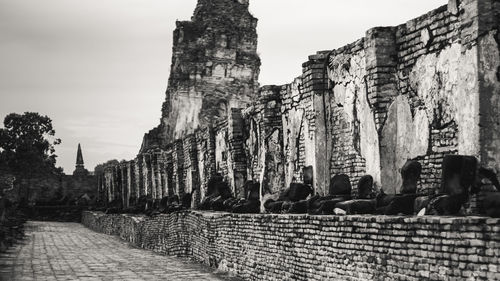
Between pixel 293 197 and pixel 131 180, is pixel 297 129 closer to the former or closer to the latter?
pixel 293 197

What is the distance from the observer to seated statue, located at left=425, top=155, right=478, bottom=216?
715 cm

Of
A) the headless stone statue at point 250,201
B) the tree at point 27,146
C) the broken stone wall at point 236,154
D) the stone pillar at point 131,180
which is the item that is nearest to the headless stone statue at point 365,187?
the headless stone statue at point 250,201

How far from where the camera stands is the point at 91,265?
13.1 metres

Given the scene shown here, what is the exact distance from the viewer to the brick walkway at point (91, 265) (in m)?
11.3

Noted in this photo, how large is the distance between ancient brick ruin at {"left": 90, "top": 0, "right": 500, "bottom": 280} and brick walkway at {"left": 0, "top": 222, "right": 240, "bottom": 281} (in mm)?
608

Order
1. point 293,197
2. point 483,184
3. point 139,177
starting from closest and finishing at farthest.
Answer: point 483,184, point 293,197, point 139,177

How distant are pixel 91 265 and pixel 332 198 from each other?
5180 millimetres

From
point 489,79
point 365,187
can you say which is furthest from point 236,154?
point 489,79

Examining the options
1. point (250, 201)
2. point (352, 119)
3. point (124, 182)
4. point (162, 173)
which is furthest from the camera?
point (124, 182)

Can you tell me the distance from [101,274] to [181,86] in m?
25.1

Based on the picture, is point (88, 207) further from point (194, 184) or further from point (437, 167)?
point (437, 167)

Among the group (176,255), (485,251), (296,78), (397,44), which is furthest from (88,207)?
(485,251)

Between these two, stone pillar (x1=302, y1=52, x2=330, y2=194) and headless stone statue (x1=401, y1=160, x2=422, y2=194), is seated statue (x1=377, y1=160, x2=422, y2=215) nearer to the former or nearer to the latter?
headless stone statue (x1=401, y1=160, x2=422, y2=194)

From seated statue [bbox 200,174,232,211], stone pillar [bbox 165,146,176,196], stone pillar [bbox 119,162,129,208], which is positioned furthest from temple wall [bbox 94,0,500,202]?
stone pillar [bbox 119,162,129,208]
